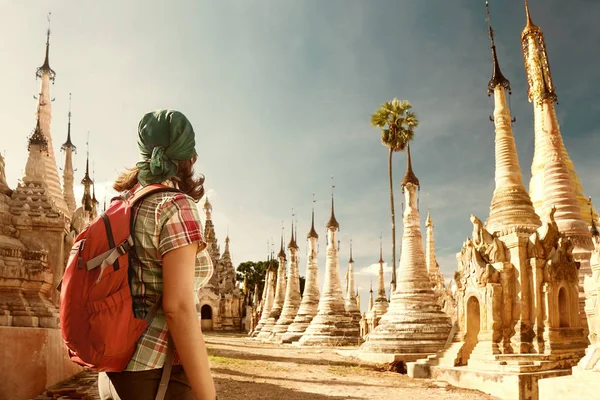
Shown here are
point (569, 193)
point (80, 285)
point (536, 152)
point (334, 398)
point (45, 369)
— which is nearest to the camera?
point (80, 285)

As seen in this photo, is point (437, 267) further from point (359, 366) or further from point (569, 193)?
point (359, 366)

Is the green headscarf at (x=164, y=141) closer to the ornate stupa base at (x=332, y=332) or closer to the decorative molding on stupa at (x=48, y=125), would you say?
the decorative molding on stupa at (x=48, y=125)

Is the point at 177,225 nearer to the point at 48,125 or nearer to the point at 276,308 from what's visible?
the point at 48,125

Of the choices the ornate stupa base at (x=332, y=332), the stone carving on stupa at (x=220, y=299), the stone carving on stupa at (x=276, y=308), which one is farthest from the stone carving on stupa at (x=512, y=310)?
the stone carving on stupa at (x=220, y=299)

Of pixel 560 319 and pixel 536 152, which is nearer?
pixel 560 319

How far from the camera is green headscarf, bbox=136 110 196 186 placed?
2.04 metres

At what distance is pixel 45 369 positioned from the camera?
6500 mm

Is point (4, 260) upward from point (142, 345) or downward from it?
upward

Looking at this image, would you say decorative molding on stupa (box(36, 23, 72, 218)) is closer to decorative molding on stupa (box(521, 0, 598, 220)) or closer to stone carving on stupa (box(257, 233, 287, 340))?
decorative molding on stupa (box(521, 0, 598, 220))

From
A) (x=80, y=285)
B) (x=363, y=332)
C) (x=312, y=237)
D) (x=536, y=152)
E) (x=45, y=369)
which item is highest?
(x=536, y=152)

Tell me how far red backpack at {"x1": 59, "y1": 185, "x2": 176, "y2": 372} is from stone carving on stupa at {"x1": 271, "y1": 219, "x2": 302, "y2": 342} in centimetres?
3003

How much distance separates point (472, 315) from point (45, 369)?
1016 cm

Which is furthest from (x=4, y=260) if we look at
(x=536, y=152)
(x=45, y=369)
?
(x=536, y=152)

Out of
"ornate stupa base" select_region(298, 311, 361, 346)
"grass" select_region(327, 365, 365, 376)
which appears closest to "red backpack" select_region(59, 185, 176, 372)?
"grass" select_region(327, 365, 365, 376)
